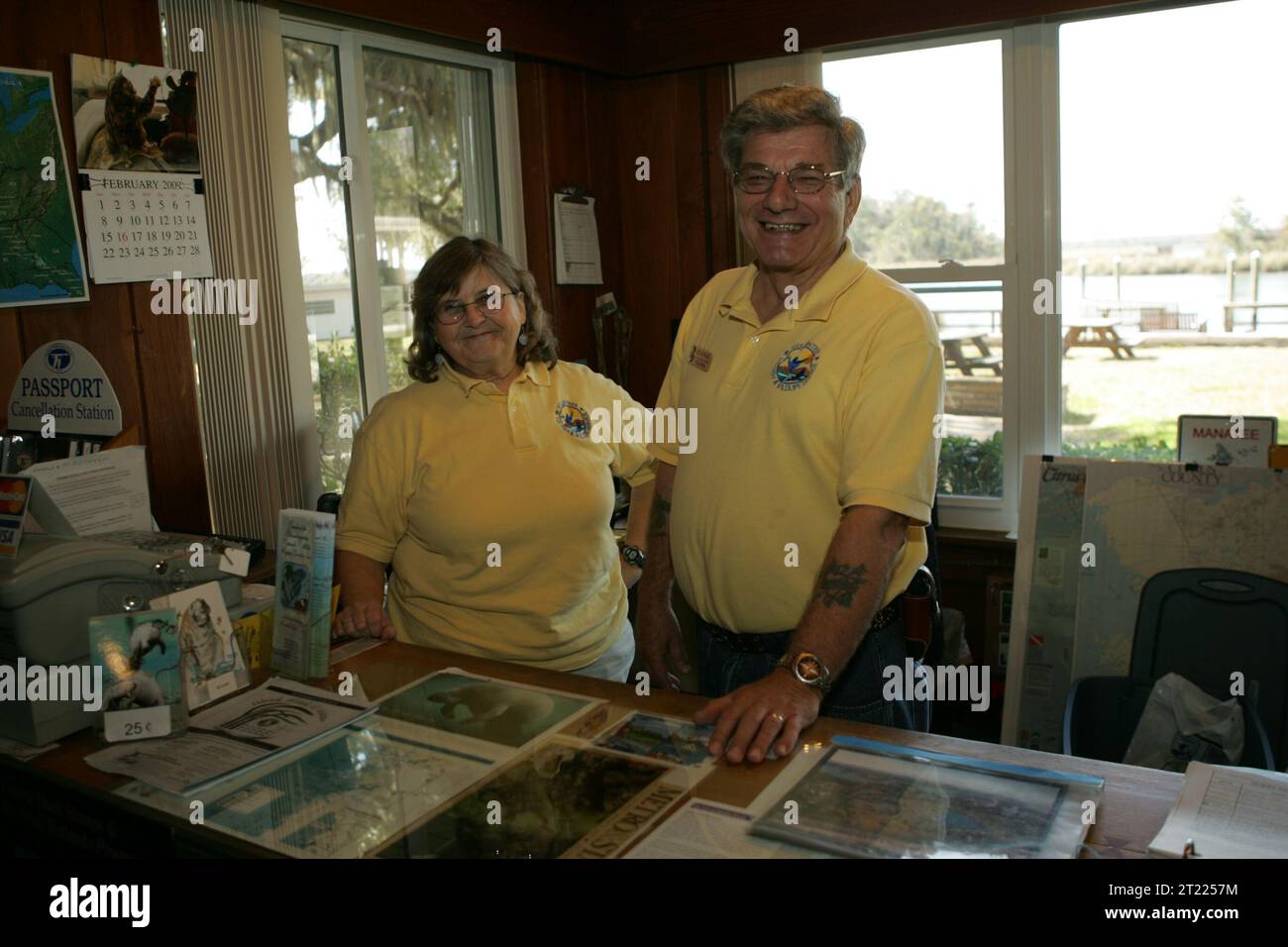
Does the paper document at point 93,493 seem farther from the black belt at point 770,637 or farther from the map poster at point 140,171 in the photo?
the black belt at point 770,637

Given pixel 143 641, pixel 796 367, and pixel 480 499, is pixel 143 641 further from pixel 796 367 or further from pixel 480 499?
pixel 796 367

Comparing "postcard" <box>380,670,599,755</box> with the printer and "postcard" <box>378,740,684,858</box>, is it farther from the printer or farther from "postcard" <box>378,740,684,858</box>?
the printer

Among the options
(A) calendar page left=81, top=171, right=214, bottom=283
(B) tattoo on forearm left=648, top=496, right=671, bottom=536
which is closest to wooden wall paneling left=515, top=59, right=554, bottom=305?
(A) calendar page left=81, top=171, right=214, bottom=283

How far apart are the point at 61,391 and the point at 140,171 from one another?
61cm

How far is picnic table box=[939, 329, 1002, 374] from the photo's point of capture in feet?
12.3

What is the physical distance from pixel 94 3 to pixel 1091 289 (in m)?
3.00

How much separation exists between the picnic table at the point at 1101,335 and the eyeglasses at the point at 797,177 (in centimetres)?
215

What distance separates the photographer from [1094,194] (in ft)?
11.5

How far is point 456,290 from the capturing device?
2.09 m

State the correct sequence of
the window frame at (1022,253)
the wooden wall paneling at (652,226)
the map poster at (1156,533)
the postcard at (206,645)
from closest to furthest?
the postcard at (206,645)
the map poster at (1156,533)
the window frame at (1022,253)
the wooden wall paneling at (652,226)

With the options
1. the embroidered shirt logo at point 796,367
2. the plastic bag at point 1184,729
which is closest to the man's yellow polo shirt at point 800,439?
the embroidered shirt logo at point 796,367

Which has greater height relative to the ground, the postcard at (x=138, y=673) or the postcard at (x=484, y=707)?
the postcard at (x=138, y=673)

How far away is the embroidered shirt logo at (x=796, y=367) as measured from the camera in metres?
1.72

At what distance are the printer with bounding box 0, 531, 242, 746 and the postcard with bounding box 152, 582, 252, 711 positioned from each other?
7 cm
